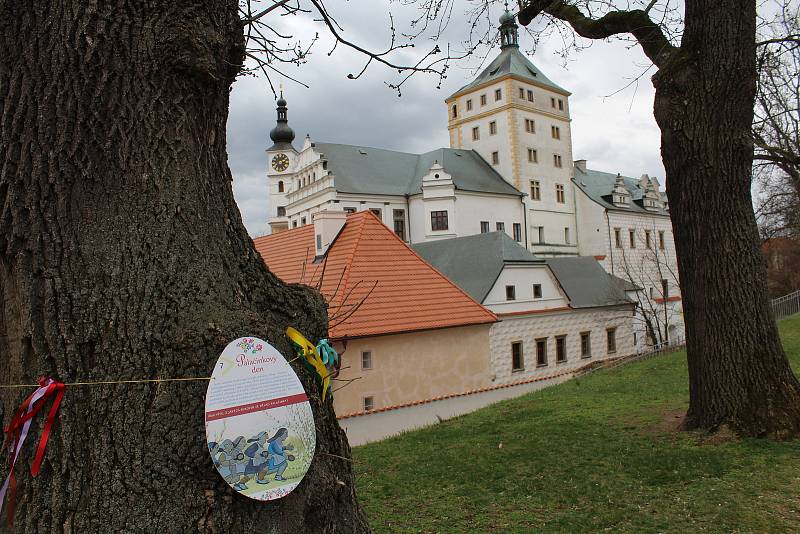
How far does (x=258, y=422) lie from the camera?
84.5 inches

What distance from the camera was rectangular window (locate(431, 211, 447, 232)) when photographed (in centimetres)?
3947

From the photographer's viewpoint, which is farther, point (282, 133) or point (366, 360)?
point (282, 133)

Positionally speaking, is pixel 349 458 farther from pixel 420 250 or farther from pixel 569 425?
pixel 420 250

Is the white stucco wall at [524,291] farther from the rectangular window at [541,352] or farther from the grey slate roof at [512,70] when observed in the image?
the grey slate roof at [512,70]

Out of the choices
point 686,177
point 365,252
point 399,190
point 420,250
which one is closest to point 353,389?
point 365,252

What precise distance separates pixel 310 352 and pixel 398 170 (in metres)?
40.6

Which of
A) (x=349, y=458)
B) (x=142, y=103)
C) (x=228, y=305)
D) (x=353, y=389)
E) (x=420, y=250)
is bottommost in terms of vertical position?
(x=353, y=389)

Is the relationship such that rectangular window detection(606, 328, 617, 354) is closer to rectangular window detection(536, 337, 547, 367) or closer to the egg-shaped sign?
rectangular window detection(536, 337, 547, 367)

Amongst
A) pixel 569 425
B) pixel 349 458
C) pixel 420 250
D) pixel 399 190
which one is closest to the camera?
pixel 349 458

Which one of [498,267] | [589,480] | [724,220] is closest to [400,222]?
[498,267]

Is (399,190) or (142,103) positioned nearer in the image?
(142,103)

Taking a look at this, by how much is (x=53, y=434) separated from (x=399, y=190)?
3896cm

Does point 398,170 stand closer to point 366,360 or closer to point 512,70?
point 512,70

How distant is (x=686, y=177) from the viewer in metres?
5.89
